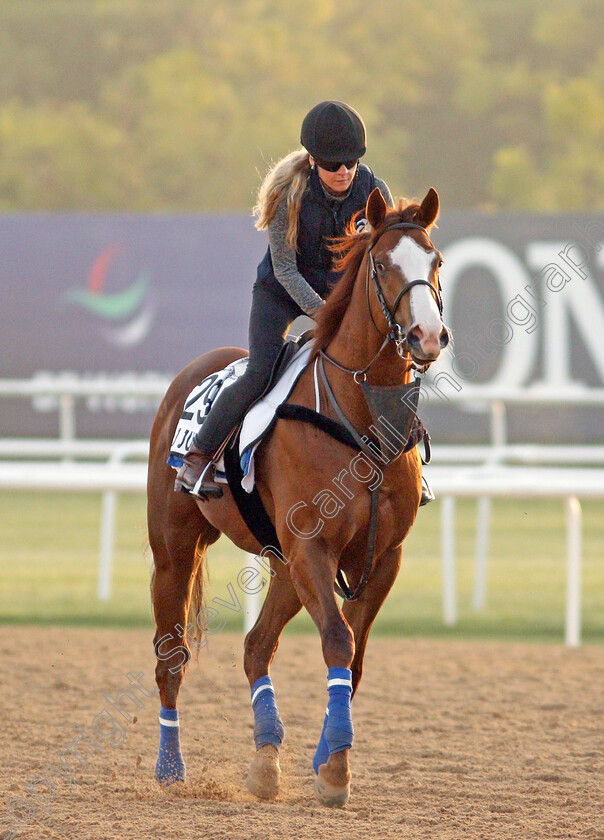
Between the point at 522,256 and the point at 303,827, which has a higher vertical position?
the point at 522,256

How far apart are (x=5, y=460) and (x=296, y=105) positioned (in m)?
18.0

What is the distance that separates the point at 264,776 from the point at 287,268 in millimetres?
1754

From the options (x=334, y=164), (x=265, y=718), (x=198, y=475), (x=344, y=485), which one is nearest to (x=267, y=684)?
(x=265, y=718)

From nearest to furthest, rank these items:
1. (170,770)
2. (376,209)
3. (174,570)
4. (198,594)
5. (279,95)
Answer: (376,209) → (170,770) → (174,570) → (198,594) → (279,95)

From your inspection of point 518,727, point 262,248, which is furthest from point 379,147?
point 518,727

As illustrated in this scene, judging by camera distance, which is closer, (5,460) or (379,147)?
(5,460)

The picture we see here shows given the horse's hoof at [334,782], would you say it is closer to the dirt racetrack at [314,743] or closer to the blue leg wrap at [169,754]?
the dirt racetrack at [314,743]

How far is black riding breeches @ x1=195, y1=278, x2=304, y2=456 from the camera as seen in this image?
4.47 m

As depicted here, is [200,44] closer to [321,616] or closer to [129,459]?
[129,459]

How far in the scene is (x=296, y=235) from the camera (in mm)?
4379

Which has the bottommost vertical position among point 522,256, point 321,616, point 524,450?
point 321,616

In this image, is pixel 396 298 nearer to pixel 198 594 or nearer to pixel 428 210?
pixel 428 210

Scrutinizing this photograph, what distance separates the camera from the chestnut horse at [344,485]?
381cm

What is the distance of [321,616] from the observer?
390 centimetres
